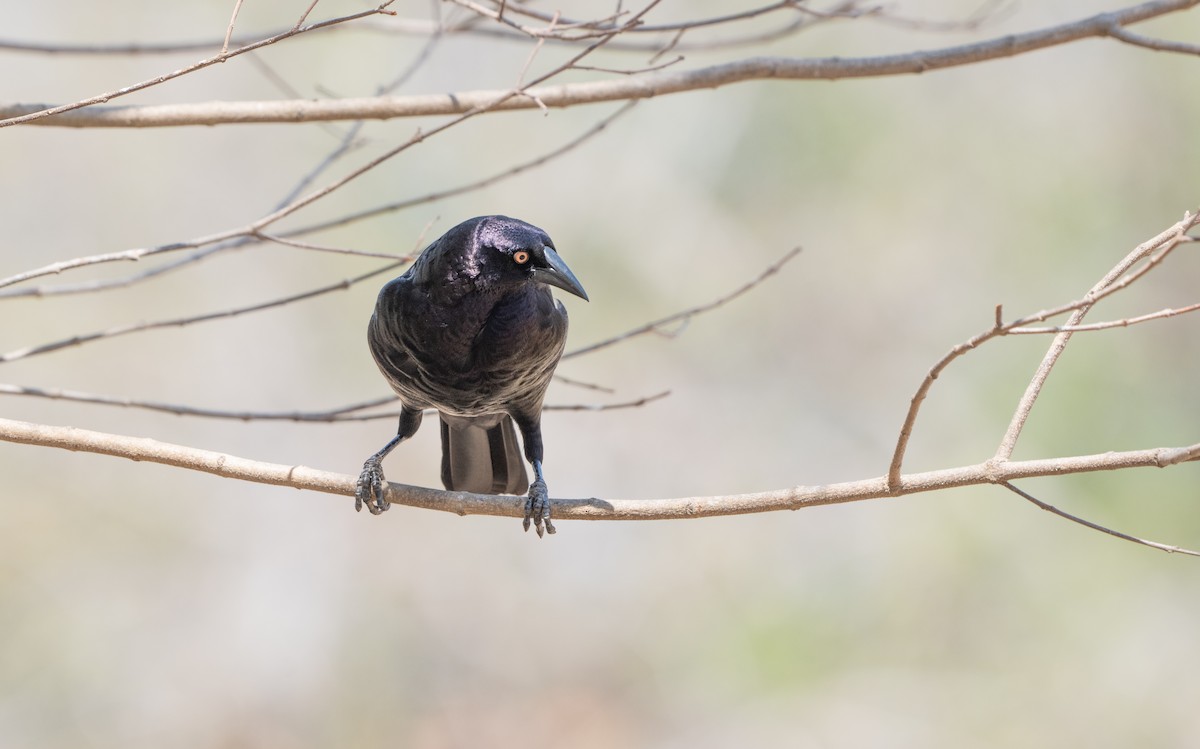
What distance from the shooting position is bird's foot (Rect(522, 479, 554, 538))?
323 centimetres

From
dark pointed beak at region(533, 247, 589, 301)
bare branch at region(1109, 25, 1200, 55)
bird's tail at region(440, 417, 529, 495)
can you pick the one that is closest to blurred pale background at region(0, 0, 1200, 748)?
bird's tail at region(440, 417, 529, 495)

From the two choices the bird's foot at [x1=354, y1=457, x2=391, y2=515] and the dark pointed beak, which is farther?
the bird's foot at [x1=354, y1=457, x2=391, y2=515]

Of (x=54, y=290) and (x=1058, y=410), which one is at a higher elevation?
(x=1058, y=410)

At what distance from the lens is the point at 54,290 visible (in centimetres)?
341

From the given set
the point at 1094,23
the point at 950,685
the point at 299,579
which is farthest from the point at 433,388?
the point at 950,685

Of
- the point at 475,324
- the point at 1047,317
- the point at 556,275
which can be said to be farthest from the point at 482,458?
the point at 1047,317

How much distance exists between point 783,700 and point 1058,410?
9.73 ft

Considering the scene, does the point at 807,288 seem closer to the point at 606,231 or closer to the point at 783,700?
the point at 606,231

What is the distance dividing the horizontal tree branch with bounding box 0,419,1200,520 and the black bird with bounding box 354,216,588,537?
0.31 metres

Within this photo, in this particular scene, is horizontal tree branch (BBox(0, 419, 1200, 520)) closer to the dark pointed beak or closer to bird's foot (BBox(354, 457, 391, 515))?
bird's foot (BBox(354, 457, 391, 515))

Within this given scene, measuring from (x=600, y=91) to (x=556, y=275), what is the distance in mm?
549

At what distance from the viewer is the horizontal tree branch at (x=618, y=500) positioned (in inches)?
94.1

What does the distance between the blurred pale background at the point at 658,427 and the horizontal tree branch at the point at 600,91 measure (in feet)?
15.7

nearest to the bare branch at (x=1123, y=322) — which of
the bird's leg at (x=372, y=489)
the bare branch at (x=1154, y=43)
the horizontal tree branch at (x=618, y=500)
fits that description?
the horizontal tree branch at (x=618, y=500)
